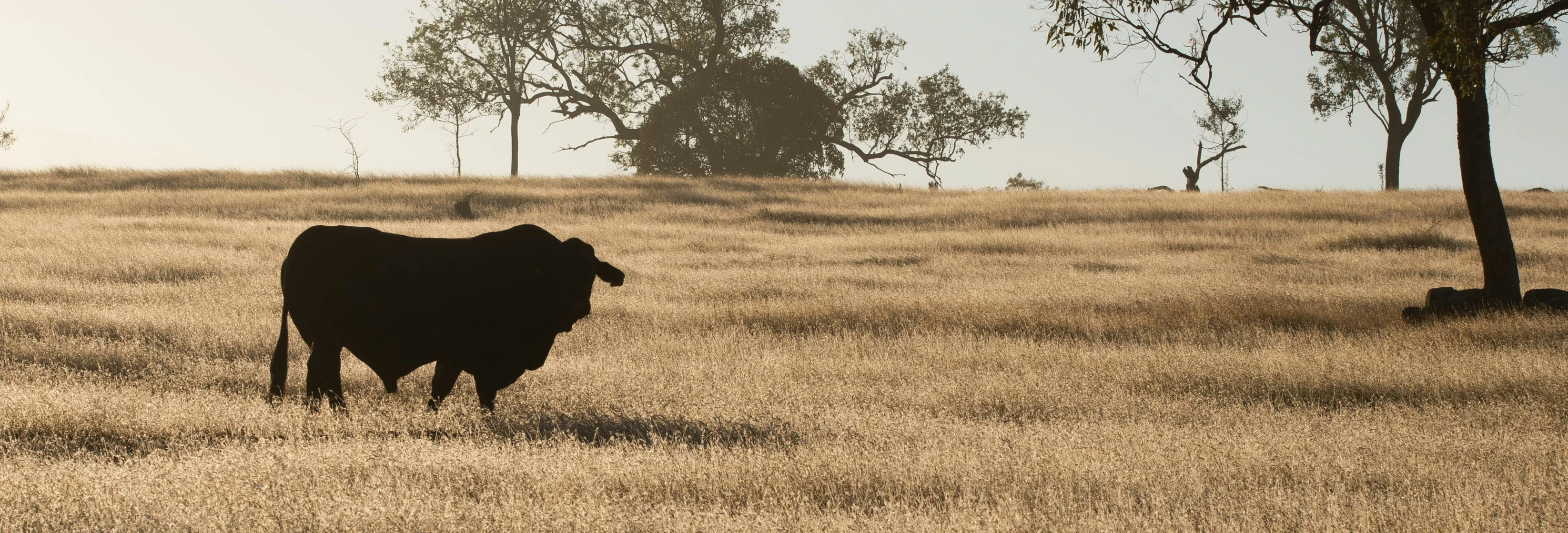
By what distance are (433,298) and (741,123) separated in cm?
3576

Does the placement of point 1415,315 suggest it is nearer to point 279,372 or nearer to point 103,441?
point 279,372

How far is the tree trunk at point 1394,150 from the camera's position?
37750mm

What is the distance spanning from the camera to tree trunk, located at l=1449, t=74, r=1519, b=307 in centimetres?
1395

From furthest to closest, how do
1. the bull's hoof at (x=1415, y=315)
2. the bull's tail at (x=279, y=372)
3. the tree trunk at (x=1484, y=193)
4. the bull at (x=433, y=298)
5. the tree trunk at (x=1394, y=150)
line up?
the tree trunk at (x=1394, y=150), the tree trunk at (x=1484, y=193), the bull's hoof at (x=1415, y=315), the bull's tail at (x=279, y=372), the bull at (x=433, y=298)

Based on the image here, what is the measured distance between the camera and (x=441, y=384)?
7188 millimetres

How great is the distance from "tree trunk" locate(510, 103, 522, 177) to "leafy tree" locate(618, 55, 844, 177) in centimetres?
495

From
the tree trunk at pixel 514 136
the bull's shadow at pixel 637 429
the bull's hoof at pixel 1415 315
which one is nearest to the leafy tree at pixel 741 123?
the tree trunk at pixel 514 136

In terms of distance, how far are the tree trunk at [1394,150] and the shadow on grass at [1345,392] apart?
3243cm

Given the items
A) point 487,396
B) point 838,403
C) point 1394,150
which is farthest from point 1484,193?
point 1394,150

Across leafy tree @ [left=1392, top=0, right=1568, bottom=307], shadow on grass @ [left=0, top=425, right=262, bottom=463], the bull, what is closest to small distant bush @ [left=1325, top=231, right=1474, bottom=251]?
leafy tree @ [left=1392, top=0, right=1568, bottom=307]

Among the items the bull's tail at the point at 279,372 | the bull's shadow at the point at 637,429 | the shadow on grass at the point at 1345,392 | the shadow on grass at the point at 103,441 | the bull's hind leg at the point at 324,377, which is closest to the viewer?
the shadow on grass at the point at 103,441

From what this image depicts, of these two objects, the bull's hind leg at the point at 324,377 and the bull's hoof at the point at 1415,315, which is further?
the bull's hoof at the point at 1415,315

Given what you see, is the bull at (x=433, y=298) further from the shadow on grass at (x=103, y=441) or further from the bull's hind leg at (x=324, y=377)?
the shadow on grass at (x=103, y=441)

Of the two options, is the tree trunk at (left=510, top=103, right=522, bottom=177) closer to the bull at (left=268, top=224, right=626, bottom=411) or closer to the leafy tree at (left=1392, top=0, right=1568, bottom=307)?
the leafy tree at (left=1392, top=0, right=1568, bottom=307)
